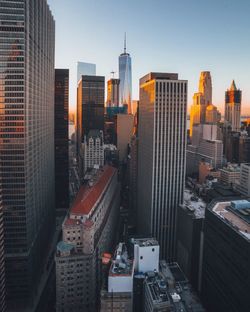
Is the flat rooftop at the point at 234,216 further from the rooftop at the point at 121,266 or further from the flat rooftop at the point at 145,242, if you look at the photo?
the rooftop at the point at 121,266

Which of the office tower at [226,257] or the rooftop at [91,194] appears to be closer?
the office tower at [226,257]

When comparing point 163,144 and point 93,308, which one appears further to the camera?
point 163,144

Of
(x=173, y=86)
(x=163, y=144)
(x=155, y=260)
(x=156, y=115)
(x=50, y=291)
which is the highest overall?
(x=173, y=86)

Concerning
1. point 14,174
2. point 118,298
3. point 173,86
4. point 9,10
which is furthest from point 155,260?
point 9,10

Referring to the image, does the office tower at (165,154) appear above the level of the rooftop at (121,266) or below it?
above

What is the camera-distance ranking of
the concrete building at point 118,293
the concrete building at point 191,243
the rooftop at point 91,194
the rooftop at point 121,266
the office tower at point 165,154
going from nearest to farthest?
the concrete building at point 118,293 < the rooftop at point 121,266 < the rooftop at point 91,194 < the concrete building at point 191,243 < the office tower at point 165,154

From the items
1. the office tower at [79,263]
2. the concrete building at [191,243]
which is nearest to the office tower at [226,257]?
the concrete building at [191,243]

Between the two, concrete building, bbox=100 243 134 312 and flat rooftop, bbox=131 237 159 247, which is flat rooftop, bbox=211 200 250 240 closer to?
flat rooftop, bbox=131 237 159 247

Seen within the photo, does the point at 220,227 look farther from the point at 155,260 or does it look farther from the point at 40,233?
the point at 40,233
